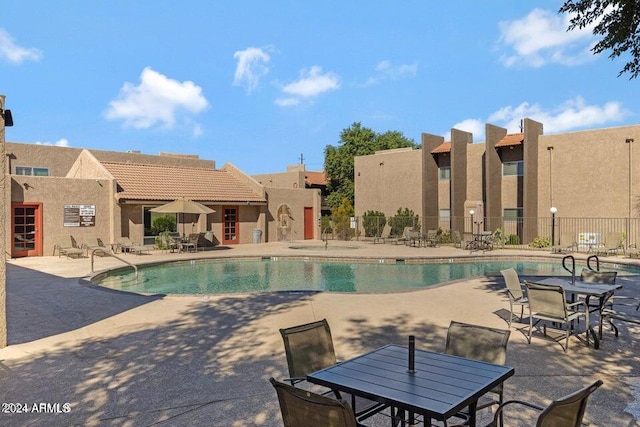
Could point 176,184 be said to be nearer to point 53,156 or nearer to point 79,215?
point 79,215

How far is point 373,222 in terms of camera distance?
30781mm

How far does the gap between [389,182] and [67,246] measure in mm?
20824

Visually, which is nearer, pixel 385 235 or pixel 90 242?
pixel 90 242

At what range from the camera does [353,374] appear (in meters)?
3.02

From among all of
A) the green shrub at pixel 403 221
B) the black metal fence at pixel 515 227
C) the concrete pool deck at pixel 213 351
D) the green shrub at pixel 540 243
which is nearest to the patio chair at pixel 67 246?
the concrete pool deck at pixel 213 351

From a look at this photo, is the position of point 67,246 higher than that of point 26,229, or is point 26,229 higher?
point 26,229

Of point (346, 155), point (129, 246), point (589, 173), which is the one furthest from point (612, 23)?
point (346, 155)

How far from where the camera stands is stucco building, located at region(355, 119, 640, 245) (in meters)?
22.0

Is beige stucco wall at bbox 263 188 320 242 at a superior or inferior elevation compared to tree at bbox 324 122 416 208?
inferior

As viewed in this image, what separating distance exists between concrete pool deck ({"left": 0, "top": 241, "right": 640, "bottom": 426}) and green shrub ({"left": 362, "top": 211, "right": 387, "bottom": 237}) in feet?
65.8

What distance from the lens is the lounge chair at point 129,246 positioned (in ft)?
64.4

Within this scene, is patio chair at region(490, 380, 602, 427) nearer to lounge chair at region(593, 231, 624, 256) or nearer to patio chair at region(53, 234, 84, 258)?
patio chair at region(53, 234, 84, 258)

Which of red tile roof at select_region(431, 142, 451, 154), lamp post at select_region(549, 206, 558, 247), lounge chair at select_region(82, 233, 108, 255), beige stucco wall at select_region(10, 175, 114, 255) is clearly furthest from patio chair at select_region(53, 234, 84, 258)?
lamp post at select_region(549, 206, 558, 247)

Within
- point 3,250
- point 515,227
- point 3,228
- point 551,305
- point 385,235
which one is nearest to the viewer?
point 3,228
